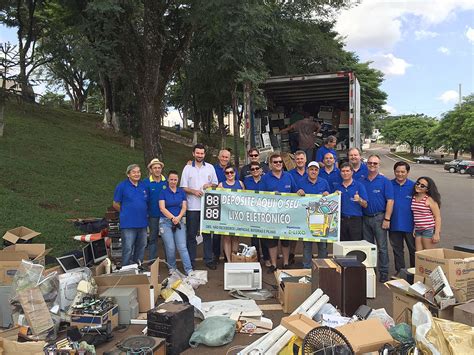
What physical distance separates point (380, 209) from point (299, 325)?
315cm

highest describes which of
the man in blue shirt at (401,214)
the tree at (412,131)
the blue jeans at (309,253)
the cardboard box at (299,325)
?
the tree at (412,131)

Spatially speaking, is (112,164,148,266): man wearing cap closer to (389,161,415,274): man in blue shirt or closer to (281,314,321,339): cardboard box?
(281,314,321,339): cardboard box

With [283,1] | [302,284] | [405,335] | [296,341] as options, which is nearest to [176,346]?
[296,341]

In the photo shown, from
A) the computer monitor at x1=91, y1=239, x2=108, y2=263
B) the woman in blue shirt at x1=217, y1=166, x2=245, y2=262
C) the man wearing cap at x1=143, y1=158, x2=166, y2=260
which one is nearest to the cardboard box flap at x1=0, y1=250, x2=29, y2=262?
the computer monitor at x1=91, y1=239, x2=108, y2=263

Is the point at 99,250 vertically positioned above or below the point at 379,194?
below

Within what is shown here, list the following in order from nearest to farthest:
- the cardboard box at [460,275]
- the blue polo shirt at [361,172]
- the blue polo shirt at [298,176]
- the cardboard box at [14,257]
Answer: the cardboard box at [460,275] < the cardboard box at [14,257] < the blue polo shirt at [361,172] < the blue polo shirt at [298,176]

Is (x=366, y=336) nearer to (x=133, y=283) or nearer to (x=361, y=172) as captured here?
(x=133, y=283)

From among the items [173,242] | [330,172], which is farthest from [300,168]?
[173,242]

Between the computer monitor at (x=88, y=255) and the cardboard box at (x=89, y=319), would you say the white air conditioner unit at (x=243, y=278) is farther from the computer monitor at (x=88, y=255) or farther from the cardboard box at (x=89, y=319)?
the computer monitor at (x=88, y=255)

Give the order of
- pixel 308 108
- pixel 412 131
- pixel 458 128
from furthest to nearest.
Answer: pixel 412 131 → pixel 458 128 → pixel 308 108

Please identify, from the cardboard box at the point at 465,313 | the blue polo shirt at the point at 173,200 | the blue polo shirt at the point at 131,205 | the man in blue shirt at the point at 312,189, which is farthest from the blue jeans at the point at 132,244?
the cardboard box at the point at 465,313

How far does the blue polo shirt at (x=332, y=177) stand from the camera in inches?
283

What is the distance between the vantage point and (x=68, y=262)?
6.31 meters

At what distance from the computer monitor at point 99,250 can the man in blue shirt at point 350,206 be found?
412cm
